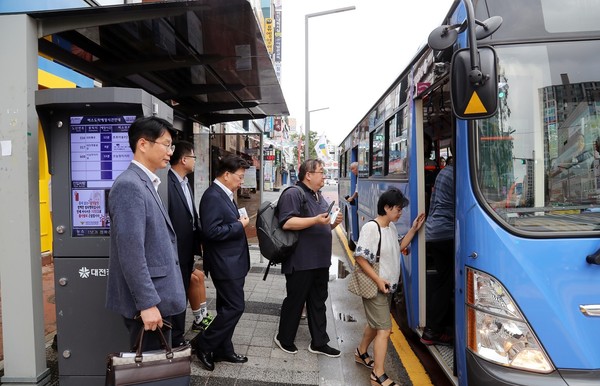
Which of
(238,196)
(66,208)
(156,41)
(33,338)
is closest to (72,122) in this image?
(66,208)

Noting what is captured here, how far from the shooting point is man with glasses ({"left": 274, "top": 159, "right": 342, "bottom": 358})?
3695mm

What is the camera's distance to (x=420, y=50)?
371cm

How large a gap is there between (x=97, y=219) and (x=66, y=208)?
235 mm

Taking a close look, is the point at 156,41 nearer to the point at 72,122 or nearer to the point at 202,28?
the point at 202,28

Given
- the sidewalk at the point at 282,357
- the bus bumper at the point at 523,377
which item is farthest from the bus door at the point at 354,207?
the bus bumper at the point at 523,377

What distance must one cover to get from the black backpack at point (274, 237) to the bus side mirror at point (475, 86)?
69.6 inches

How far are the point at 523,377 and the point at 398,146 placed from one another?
115 inches

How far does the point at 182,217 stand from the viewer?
3.61 metres

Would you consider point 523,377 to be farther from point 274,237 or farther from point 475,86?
point 274,237

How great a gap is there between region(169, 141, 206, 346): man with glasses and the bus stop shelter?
3.27 feet

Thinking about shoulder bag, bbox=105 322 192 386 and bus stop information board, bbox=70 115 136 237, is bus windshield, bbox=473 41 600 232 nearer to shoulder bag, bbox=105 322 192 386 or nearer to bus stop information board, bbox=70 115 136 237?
shoulder bag, bbox=105 322 192 386

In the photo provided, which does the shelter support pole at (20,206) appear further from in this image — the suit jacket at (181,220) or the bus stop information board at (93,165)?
the suit jacket at (181,220)

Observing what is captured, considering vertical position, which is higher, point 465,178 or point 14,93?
point 14,93

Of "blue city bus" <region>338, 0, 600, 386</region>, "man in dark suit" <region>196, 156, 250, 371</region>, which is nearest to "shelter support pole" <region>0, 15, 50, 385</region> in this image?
"man in dark suit" <region>196, 156, 250, 371</region>
